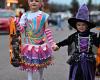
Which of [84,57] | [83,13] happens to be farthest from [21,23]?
[84,57]

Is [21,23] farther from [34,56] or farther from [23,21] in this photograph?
[34,56]

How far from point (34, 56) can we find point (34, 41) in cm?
25

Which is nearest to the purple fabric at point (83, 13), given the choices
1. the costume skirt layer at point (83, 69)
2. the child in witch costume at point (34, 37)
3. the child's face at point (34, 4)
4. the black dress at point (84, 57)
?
the black dress at point (84, 57)

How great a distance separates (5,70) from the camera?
1151cm

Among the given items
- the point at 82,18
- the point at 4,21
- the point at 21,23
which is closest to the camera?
the point at 82,18

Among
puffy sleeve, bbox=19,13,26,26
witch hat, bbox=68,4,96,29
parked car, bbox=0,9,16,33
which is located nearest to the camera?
witch hat, bbox=68,4,96,29

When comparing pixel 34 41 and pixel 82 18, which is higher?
pixel 82 18

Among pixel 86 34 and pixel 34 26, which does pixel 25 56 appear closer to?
pixel 34 26

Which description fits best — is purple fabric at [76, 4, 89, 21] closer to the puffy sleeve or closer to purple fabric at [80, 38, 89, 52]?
purple fabric at [80, 38, 89, 52]

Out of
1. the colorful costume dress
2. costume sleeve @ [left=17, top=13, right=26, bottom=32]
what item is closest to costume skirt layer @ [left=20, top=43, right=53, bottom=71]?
the colorful costume dress

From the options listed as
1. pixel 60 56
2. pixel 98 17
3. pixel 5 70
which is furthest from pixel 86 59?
pixel 98 17

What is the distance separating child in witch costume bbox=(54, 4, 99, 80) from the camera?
695cm

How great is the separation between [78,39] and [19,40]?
4.20 ft

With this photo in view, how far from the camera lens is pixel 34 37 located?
7719mm
